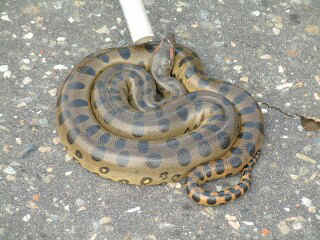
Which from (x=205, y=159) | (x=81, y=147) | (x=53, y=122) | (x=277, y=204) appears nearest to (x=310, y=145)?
(x=277, y=204)

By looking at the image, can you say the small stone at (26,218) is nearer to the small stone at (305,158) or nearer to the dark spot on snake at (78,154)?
the dark spot on snake at (78,154)

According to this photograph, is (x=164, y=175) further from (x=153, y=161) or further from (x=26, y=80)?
(x=26, y=80)

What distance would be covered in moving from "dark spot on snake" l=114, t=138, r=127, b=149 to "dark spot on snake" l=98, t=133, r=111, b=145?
13 cm

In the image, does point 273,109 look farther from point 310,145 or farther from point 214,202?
point 214,202

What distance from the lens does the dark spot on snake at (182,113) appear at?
21.6 ft

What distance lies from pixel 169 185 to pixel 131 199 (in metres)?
0.53

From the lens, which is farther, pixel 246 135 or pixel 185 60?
pixel 185 60

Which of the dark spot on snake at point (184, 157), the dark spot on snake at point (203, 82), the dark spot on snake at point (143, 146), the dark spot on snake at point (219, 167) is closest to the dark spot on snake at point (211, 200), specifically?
the dark spot on snake at point (219, 167)

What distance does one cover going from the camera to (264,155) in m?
6.68

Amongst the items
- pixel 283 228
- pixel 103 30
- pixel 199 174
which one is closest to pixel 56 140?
pixel 199 174

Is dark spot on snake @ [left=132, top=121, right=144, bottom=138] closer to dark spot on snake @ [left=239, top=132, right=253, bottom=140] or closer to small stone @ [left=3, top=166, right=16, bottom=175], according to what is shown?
dark spot on snake @ [left=239, top=132, right=253, bottom=140]

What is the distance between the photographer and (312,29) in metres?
8.43

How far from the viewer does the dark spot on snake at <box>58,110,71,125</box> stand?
6516 mm

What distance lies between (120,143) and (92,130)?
45 centimetres
